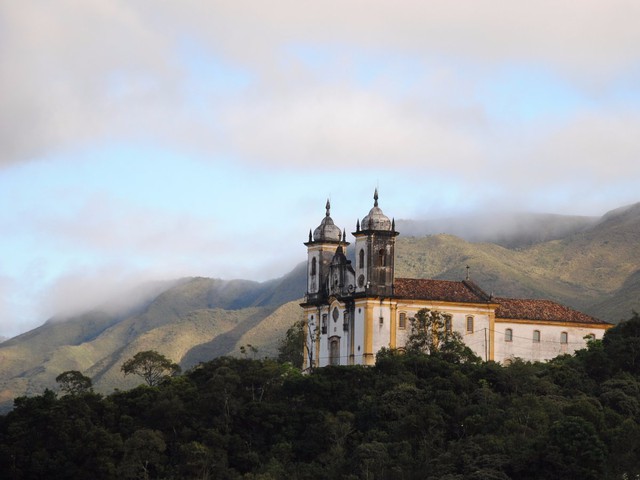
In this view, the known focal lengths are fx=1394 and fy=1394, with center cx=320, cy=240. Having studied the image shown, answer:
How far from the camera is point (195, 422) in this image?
87312 mm

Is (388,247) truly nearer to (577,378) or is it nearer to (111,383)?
(577,378)

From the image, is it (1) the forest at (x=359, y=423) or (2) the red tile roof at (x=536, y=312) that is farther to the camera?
(2) the red tile roof at (x=536, y=312)

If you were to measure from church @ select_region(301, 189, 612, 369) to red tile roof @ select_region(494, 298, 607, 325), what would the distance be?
0.23 feet

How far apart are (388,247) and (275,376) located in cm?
1217

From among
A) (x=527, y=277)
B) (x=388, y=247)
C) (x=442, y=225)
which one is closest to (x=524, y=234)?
(x=442, y=225)

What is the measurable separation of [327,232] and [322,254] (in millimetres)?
1881

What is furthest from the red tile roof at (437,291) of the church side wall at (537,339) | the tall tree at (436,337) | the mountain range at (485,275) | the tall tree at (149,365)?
the mountain range at (485,275)

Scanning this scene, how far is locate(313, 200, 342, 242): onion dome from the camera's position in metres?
103

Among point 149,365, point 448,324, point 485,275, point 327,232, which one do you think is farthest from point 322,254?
point 485,275

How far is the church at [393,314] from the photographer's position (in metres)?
94.7

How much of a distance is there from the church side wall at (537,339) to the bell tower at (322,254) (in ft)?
43.0

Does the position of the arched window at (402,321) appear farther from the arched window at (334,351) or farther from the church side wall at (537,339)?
the church side wall at (537,339)

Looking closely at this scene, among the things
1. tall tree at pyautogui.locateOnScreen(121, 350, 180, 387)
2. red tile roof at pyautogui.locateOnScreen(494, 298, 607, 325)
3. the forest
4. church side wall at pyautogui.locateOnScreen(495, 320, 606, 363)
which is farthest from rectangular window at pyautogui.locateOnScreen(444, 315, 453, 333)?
tall tree at pyautogui.locateOnScreen(121, 350, 180, 387)

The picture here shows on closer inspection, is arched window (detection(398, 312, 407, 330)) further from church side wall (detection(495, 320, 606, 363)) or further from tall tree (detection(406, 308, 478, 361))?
Answer: church side wall (detection(495, 320, 606, 363))
